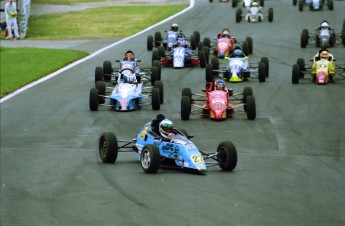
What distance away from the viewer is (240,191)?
20.2 metres

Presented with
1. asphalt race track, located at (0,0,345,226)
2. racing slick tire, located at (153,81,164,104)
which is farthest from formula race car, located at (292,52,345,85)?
→ racing slick tire, located at (153,81,164,104)

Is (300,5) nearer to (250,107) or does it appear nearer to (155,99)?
(155,99)

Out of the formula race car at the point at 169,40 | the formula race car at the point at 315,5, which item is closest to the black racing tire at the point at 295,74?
the formula race car at the point at 169,40

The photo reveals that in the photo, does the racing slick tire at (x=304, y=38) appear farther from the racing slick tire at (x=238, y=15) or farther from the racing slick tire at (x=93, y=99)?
the racing slick tire at (x=93, y=99)

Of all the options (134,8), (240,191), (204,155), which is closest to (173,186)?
(240,191)

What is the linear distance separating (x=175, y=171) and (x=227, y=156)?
1294 millimetres

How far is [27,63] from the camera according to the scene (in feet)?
143

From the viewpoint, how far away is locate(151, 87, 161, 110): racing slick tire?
30.7 metres

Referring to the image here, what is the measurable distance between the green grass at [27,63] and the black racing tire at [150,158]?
1503 cm

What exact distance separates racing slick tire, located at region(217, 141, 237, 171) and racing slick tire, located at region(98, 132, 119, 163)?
8.28ft

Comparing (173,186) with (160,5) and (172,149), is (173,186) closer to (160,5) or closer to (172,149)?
(172,149)

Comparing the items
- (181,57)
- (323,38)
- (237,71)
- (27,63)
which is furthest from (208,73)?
(323,38)

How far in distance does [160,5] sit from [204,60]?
2874 cm

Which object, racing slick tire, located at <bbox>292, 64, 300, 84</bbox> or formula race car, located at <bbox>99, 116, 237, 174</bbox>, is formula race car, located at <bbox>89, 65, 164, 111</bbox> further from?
formula race car, located at <bbox>99, 116, 237, 174</bbox>
